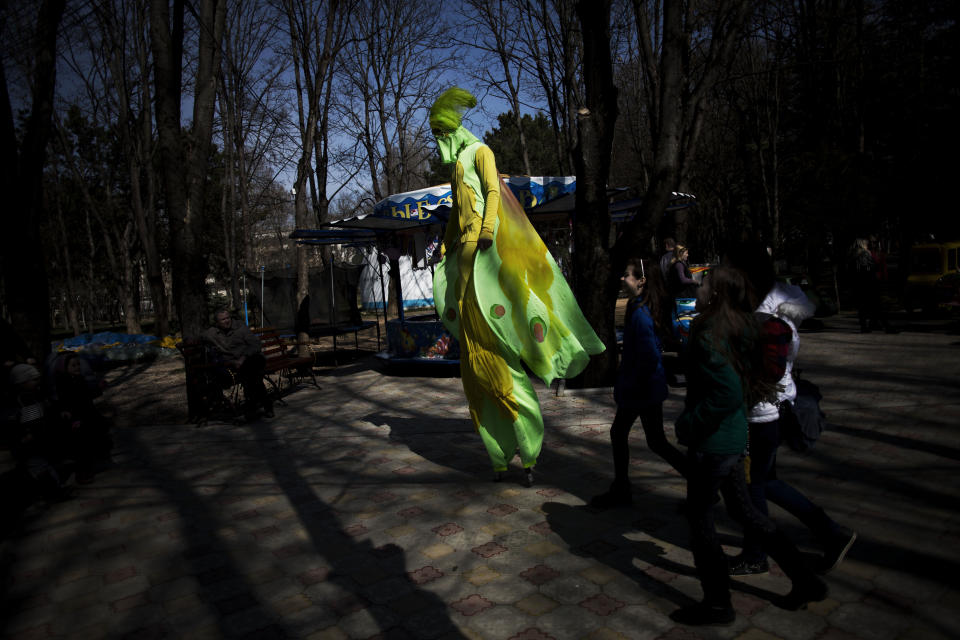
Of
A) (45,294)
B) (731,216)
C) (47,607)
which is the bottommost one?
(47,607)

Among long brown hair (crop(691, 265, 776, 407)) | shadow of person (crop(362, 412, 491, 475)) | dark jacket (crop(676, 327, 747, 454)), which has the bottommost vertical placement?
shadow of person (crop(362, 412, 491, 475))

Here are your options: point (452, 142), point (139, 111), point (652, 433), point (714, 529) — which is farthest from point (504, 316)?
point (139, 111)

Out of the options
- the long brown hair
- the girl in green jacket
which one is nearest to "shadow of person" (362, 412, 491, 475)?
the girl in green jacket

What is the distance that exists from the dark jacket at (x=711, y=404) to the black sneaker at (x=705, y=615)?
703mm

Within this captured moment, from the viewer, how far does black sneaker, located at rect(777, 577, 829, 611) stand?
275 cm

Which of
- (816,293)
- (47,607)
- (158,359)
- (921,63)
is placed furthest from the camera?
(921,63)

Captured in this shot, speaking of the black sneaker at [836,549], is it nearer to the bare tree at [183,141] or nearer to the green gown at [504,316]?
the green gown at [504,316]

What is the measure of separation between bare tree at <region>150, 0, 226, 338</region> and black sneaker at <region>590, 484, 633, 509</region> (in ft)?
19.6

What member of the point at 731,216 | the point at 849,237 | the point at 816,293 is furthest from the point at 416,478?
the point at 731,216

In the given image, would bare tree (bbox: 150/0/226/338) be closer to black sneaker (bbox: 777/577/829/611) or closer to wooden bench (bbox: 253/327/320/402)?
wooden bench (bbox: 253/327/320/402)

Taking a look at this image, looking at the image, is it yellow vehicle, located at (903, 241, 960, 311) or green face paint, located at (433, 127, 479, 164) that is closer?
green face paint, located at (433, 127, 479, 164)

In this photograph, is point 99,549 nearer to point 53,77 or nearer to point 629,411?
point 629,411

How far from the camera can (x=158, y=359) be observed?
49.5 ft

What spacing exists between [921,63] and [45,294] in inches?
974
